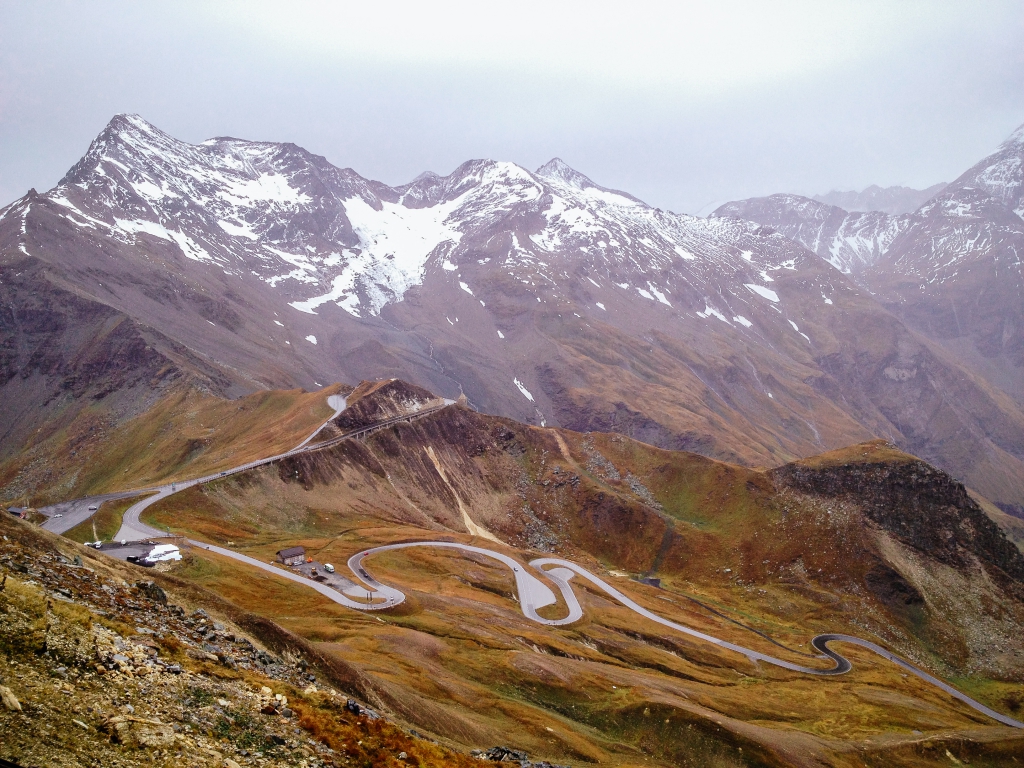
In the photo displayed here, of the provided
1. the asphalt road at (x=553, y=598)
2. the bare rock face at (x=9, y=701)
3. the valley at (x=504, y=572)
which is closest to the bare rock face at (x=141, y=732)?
the valley at (x=504, y=572)

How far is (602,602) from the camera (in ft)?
320

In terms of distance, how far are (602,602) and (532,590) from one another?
11098 millimetres

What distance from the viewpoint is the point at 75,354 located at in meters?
194

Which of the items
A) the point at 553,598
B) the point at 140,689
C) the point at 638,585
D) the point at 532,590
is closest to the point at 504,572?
the point at 532,590

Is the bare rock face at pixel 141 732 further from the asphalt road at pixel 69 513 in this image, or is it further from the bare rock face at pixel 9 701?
the asphalt road at pixel 69 513

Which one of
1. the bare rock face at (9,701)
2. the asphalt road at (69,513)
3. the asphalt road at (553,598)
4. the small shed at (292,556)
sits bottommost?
the asphalt road at (553,598)

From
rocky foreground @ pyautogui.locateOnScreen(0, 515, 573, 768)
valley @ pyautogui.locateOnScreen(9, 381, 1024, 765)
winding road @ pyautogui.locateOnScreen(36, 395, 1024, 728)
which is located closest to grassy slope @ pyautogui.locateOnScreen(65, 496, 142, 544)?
winding road @ pyautogui.locateOnScreen(36, 395, 1024, 728)

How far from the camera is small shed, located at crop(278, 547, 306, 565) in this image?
246ft

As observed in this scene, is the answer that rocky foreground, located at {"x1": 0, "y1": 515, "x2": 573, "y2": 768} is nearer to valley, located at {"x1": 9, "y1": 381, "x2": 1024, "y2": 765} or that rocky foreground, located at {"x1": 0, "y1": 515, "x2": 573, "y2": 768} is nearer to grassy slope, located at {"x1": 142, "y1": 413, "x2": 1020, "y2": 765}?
valley, located at {"x1": 9, "y1": 381, "x2": 1024, "y2": 765}

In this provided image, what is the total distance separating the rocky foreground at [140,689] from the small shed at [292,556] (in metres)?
43.4

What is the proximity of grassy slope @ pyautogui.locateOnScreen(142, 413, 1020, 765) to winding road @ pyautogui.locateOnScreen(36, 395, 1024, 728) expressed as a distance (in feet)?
8.87

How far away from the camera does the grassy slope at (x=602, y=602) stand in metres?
54.9

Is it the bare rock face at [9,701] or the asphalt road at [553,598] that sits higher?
the bare rock face at [9,701]

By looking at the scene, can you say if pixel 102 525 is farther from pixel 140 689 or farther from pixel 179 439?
pixel 179 439
